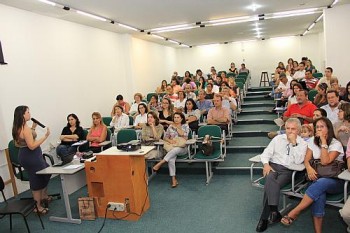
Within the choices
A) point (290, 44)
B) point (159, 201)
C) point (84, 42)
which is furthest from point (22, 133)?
point (290, 44)

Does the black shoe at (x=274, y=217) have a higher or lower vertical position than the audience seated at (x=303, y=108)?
lower

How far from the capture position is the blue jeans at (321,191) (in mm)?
2771

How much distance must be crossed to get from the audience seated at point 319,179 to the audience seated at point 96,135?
3455mm

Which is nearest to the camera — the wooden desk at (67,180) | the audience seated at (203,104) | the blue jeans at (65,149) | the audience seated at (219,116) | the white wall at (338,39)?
the wooden desk at (67,180)

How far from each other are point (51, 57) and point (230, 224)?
4659 mm

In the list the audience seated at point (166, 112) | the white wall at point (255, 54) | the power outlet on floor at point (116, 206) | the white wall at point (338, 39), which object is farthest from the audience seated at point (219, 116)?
the white wall at point (255, 54)

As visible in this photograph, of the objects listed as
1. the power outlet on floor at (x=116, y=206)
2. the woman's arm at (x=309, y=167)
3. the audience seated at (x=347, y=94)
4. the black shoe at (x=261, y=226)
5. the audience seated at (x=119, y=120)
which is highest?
the audience seated at (x=347, y=94)

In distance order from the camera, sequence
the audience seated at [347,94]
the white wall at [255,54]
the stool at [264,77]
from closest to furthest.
Answer: the audience seated at [347,94] → the white wall at [255,54] → the stool at [264,77]

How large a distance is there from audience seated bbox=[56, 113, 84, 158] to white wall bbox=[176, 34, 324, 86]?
10.7 metres

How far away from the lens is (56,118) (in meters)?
5.74

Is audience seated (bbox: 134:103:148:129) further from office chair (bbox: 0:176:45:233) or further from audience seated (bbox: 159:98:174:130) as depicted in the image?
office chair (bbox: 0:176:45:233)

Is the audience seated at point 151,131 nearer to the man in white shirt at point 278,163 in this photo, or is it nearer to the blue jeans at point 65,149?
the blue jeans at point 65,149

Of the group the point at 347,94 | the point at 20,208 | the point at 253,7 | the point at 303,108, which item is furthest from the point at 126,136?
the point at 253,7

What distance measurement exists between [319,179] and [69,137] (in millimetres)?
4254
